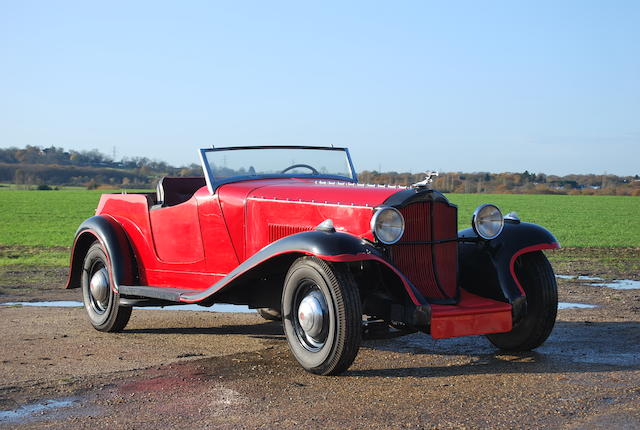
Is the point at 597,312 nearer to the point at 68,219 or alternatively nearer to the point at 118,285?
the point at 118,285

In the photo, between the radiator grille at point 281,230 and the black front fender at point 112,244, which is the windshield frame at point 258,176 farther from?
the black front fender at point 112,244

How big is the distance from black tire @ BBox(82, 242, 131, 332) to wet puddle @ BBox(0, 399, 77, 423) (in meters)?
2.81

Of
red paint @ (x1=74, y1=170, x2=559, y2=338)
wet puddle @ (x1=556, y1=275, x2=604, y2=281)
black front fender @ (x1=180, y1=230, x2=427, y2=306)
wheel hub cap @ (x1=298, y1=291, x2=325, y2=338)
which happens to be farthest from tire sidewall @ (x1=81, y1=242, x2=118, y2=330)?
wet puddle @ (x1=556, y1=275, x2=604, y2=281)

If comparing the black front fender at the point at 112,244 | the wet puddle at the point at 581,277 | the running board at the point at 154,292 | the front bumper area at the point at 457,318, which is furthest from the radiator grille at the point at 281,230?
the wet puddle at the point at 581,277

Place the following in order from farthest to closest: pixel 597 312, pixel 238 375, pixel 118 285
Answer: pixel 597 312
pixel 118 285
pixel 238 375

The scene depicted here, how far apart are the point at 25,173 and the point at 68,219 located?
7564 cm

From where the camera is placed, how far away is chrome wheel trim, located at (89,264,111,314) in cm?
802

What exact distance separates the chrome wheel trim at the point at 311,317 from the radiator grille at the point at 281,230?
618mm

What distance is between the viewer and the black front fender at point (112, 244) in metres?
7.82

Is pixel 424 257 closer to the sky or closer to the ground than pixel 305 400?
closer to the sky

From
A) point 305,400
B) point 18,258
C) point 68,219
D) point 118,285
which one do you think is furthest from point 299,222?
point 68,219

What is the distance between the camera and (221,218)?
23.0ft

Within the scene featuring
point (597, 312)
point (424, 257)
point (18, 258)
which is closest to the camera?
point (424, 257)

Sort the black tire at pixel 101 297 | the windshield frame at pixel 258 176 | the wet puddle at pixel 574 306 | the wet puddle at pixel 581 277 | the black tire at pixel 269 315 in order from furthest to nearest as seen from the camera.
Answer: the wet puddle at pixel 581 277, the wet puddle at pixel 574 306, the black tire at pixel 269 315, the black tire at pixel 101 297, the windshield frame at pixel 258 176
